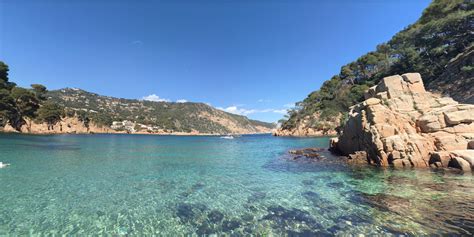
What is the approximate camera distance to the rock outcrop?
16.7m

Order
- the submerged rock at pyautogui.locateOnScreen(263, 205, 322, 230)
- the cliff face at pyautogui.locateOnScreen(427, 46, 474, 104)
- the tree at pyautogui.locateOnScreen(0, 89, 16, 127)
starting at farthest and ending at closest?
the tree at pyautogui.locateOnScreen(0, 89, 16, 127) → the cliff face at pyautogui.locateOnScreen(427, 46, 474, 104) → the submerged rock at pyautogui.locateOnScreen(263, 205, 322, 230)

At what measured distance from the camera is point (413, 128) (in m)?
18.5

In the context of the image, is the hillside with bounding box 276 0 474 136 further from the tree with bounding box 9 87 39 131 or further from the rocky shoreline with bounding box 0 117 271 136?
the rocky shoreline with bounding box 0 117 271 136

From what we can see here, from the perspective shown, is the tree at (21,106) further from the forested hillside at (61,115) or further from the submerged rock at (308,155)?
the submerged rock at (308,155)

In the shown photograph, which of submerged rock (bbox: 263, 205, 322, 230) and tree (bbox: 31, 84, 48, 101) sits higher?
tree (bbox: 31, 84, 48, 101)

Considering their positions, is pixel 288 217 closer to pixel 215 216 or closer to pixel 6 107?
pixel 215 216

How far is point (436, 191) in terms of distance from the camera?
35.4 feet

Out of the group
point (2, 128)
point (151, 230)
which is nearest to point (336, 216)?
point (151, 230)

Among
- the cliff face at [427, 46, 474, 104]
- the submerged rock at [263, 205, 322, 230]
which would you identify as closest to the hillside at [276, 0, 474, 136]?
the cliff face at [427, 46, 474, 104]

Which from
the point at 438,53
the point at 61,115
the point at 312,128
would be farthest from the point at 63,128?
the point at 438,53

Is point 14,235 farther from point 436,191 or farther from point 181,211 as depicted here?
point 436,191

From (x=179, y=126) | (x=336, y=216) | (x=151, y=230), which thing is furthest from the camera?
(x=179, y=126)

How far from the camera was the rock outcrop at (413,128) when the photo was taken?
16.7 metres

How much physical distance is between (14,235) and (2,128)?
301 ft
